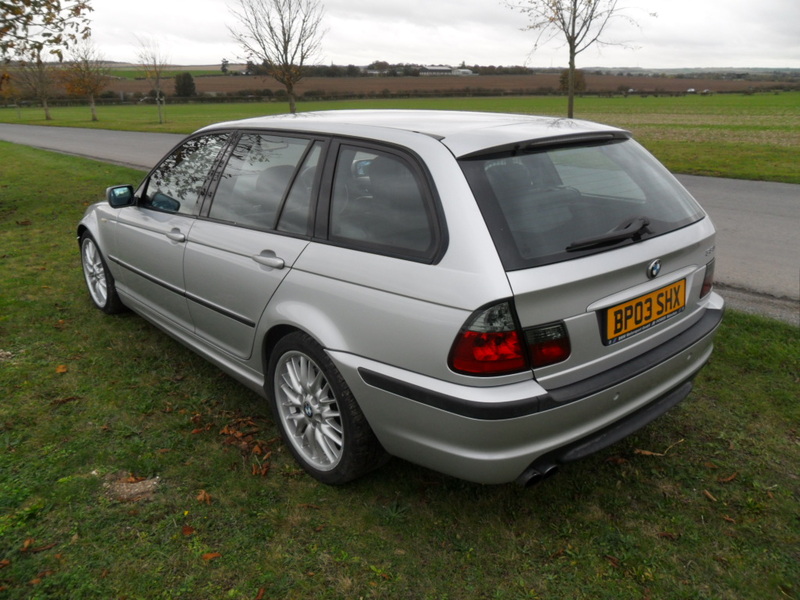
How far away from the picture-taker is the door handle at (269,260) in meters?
2.97

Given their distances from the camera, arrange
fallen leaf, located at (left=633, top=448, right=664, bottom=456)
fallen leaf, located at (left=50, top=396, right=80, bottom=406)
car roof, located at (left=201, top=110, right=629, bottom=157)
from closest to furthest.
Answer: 1. car roof, located at (left=201, top=110, right=629, bottom=157)
2. fallen leaf, located at (left=633, top=448, right=664, bottom=456)
3. fallen leaf, located at (left=50, top=396, right=80, bottom=406)

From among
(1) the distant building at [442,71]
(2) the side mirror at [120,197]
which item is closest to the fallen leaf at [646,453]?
(2) the side mirror at [120,197]

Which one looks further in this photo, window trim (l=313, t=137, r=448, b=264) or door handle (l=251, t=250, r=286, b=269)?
door handle (l=251, t=250, r=286, b=269)

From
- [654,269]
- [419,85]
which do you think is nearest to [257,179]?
[654,269]

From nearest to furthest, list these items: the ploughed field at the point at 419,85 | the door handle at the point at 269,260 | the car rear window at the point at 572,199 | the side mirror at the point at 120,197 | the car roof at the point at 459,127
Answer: the car rear window at the point at 572,199
the car roof at the point at 459,127
the door handle at the point at 269,260
the side mirror at the point at 120,197
the ploughed field at the point at 419,85

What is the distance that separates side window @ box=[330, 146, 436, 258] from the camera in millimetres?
2510

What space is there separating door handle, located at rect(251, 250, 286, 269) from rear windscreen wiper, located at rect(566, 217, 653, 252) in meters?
1.34

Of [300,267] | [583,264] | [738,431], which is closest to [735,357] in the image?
[738,431]

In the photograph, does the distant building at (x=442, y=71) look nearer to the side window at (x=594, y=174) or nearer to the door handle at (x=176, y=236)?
the door handle at (x=176, y=236)

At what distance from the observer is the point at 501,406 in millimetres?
2236

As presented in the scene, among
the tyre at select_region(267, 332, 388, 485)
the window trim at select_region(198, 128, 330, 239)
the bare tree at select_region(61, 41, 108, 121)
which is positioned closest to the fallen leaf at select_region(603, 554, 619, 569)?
the tyre at select_region(267, 332, 388, 485)

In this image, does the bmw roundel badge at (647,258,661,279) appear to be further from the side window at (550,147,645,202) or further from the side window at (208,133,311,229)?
the side window at (208,133,311,229)

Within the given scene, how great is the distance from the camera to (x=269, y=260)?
3027mm

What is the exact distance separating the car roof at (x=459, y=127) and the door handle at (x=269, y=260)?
0.66 metres
